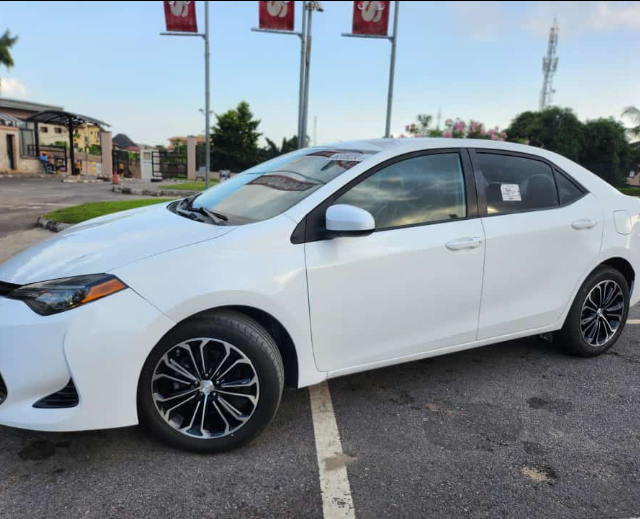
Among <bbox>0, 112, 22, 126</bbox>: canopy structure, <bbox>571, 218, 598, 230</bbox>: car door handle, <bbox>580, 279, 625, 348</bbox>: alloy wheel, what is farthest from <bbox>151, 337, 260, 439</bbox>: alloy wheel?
<bbox>0, 112, 22, 126</bbox>: canopy structure

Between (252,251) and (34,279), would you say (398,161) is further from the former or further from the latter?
(34,279)

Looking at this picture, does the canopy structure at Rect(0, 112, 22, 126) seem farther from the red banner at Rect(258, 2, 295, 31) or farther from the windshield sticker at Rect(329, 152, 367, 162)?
the windshield sticker at Rect(329, 152, 367, 162)

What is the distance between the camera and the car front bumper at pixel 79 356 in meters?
2.08

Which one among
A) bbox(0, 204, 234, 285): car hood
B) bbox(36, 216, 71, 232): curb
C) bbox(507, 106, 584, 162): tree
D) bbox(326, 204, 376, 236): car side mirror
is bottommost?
bbox(36, 216, 71, 232): curb

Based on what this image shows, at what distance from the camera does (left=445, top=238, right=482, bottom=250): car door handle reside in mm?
2877

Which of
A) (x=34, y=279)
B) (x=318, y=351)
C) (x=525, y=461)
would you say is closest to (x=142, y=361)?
(x=34, y=279)

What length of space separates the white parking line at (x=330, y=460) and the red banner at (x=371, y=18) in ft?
54.0

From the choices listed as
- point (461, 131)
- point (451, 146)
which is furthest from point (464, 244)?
point (461, 131)

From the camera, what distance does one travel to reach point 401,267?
8.93 feet

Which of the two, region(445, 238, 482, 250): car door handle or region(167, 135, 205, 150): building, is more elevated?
region(167, 135, 205, 150): building

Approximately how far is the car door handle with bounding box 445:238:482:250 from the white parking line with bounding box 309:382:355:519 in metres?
1.17

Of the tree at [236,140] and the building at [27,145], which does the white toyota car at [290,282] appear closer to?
the building at [27,145]

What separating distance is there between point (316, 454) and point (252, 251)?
1.04m

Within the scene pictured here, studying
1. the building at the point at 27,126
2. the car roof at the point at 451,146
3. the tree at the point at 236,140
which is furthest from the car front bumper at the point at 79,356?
the tree at the point at 236,140
